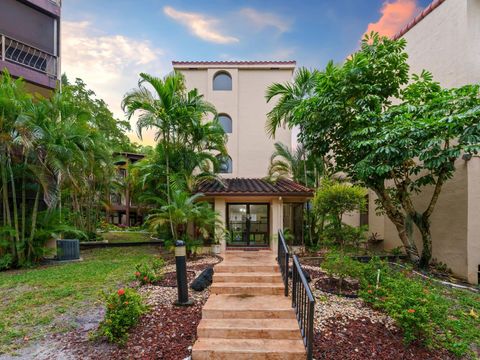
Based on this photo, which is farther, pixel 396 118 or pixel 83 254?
pixel 83 254

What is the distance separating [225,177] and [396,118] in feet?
28.9

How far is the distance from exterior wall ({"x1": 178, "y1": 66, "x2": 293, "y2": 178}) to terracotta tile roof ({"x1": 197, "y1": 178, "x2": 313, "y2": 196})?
1.66 m

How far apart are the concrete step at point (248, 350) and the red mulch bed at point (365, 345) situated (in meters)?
0.34

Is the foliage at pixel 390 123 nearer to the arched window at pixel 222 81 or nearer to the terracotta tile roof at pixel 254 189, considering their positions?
the terracotta tile roof at pixel 254 189

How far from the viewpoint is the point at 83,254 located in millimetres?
12219

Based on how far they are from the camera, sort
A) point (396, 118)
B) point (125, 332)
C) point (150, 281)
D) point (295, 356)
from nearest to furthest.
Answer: point (295, 356) → point (125, 332) → point (150, 281) → point (396, 118)

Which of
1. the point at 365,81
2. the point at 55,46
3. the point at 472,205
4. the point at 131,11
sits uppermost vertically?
the point at 131,11

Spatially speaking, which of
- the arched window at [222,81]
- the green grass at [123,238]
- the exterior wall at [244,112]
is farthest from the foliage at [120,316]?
the arched window at [222,81]

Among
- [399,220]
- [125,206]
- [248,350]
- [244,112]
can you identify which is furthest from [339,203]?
[125,206]

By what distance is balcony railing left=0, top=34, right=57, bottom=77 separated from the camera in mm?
10664

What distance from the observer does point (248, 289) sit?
5855mm

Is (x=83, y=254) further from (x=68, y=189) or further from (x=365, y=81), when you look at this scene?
(x=365, y=81)

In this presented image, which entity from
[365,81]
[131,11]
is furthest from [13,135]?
[365,81]

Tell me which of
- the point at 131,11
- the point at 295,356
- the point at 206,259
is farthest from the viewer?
the point at 131,11
